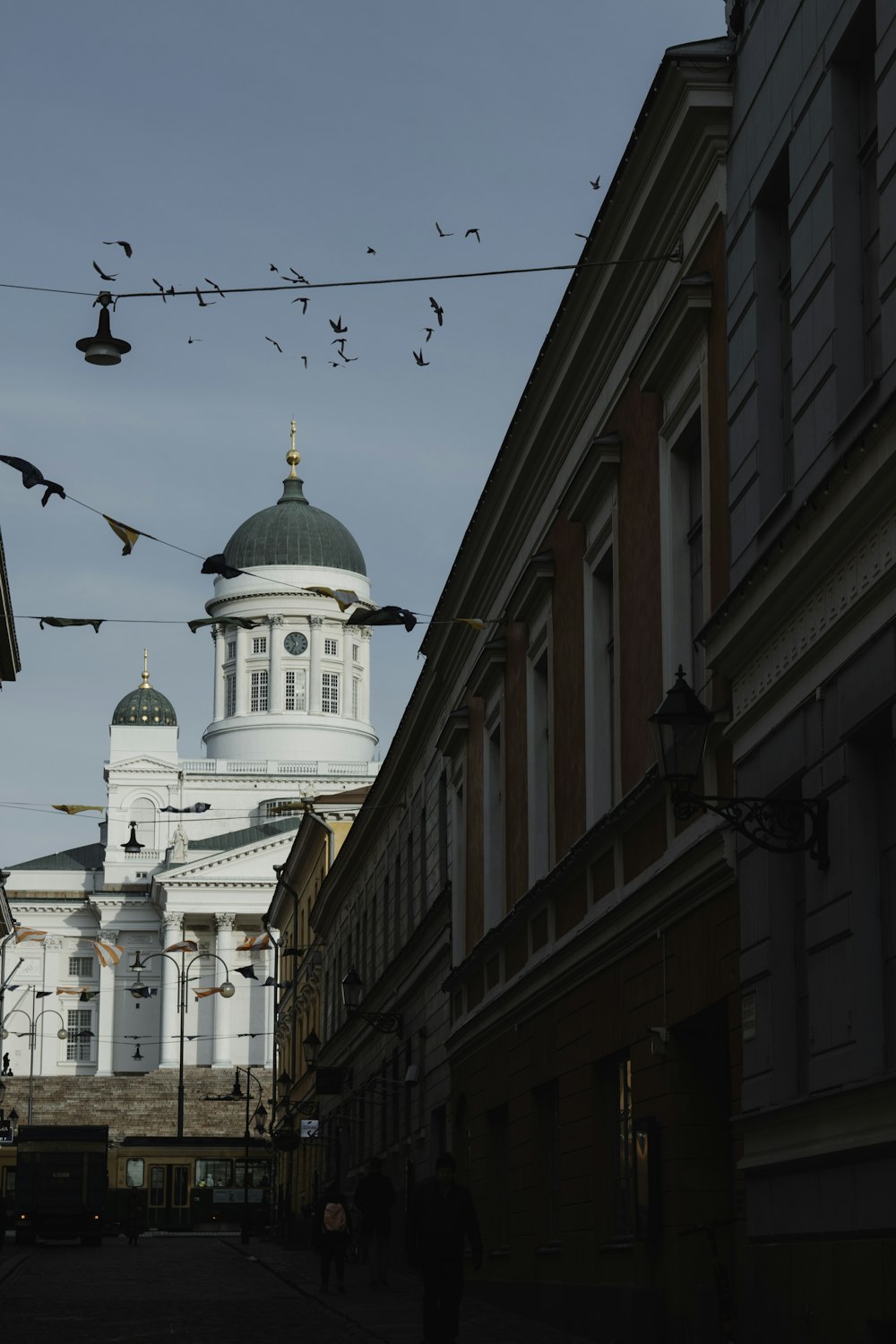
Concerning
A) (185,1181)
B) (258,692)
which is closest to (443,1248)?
(185,1181)

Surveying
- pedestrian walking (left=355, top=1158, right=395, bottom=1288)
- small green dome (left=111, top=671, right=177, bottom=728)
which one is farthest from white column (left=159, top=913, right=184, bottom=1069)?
pedestrian walking (left=355, top=1158, right=395, bottom=1288)

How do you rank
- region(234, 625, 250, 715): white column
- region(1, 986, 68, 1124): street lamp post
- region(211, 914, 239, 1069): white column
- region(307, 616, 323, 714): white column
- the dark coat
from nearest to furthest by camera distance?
1. the dark coat
2. region(211, 914, 239, 1069): white column
3. region(1, 986, 68, 1124): street lamp post
4. region(307, 616, 323, 714): white column
5. region(234, 625, 250, 715): white column

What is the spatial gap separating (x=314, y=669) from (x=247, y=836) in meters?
12.8

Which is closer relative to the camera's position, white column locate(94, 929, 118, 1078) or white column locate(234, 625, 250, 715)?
white column locate(94, 929, 118, 1078)

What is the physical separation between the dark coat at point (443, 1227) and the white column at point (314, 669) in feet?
358

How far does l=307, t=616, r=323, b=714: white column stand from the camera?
12519 cm

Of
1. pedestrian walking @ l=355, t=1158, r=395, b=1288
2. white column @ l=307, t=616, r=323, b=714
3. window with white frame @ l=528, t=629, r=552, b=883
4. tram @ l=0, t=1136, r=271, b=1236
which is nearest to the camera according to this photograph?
window with white frame @ l=528, t=629, r=552, b=883

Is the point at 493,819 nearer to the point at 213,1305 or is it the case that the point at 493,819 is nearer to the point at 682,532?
the point at 213,1305

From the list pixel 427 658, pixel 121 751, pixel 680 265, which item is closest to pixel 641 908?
pixel 680 265

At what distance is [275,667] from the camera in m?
126

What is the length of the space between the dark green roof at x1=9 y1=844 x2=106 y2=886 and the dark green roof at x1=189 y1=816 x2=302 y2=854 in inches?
355

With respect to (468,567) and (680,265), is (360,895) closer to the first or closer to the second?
(468,567)

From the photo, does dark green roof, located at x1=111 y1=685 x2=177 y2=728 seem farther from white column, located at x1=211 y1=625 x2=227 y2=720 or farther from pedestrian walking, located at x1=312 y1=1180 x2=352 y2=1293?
pedestrian walking, located at x1=312 y1=1180 x2=352 y2=1293

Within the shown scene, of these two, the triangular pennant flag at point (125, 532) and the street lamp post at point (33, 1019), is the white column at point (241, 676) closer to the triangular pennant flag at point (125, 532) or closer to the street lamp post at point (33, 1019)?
the street lamp post at point (33, 1019)
